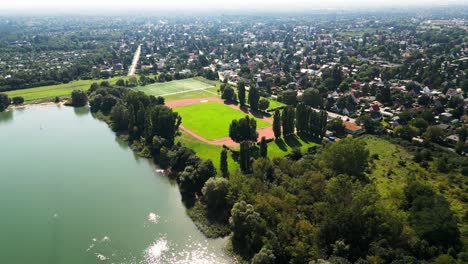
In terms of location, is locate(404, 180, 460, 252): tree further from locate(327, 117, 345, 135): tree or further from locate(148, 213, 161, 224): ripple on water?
locate(148, 213, 161, 224): ripple on water

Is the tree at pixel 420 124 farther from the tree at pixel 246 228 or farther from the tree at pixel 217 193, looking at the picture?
the tree at pixel 246 228

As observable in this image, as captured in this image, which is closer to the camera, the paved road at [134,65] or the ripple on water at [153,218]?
the ripple on water at [153,218]

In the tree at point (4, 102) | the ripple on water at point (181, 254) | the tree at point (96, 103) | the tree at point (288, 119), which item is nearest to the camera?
the ripple on water at point (181, 254)

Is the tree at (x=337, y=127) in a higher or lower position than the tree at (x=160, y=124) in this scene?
lower

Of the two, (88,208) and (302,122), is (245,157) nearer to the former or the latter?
(302,122)

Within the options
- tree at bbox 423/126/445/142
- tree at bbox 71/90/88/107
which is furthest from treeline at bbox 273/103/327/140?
tree at bbox 71/90/88/107

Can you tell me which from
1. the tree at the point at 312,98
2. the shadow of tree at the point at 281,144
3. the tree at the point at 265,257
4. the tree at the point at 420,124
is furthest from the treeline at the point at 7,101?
the tree at the point at 420,124

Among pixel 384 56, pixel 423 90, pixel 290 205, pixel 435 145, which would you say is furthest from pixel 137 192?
pixel 384 56
